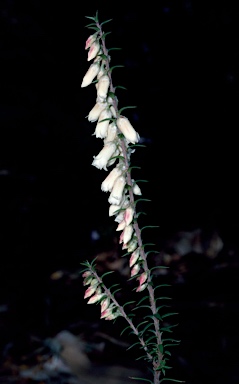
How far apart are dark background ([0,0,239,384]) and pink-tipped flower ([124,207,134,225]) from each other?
3.70m

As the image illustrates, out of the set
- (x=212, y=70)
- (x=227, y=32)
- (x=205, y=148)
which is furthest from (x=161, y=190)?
(x=227, y=32)

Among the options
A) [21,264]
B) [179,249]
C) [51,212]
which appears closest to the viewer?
[21,264]

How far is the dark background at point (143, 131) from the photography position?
5.58 metres

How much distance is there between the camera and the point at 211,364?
3.24m

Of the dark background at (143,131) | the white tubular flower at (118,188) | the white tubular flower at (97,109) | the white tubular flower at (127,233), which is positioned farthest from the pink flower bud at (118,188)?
the dark background at (143,131)

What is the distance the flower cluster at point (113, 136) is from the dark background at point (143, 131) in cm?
366

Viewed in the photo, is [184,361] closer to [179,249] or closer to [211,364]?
[211,364]

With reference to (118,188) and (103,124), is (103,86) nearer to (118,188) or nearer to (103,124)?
(103,124)

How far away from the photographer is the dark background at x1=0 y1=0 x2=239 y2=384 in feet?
18.3

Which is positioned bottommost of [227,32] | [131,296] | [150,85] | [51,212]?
[131,296]

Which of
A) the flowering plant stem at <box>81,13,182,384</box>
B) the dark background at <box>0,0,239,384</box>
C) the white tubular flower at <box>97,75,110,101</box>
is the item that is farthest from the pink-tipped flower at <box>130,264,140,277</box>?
the dark background at <box>0,0,239,384</box>

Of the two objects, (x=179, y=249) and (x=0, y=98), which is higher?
(x=0, y=98)

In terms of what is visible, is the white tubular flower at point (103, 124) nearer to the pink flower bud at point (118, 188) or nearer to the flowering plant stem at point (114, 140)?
the flowering plant stem at point (114, 140)

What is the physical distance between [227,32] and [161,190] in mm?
2432
